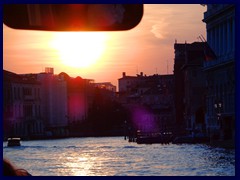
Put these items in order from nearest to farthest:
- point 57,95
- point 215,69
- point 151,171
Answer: point 151,171, point 215,69, point 57,95

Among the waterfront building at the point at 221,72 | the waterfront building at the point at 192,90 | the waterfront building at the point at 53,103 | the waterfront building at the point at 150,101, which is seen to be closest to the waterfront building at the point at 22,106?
the waterfront building at the point at 53,103

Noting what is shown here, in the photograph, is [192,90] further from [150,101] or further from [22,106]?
[150,101]

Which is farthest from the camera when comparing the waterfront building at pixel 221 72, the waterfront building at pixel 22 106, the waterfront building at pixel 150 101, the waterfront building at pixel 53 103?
the waterfront building at pixel 150 101

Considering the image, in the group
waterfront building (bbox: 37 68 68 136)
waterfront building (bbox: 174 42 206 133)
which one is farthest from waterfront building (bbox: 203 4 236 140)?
waterfront building (bbox: 37 68 68 136)

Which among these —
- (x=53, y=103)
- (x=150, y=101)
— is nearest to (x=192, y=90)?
(x=53, y=103)

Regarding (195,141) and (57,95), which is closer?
(195,141)

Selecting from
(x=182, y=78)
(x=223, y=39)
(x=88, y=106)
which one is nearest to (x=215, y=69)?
(x=223, y=39)

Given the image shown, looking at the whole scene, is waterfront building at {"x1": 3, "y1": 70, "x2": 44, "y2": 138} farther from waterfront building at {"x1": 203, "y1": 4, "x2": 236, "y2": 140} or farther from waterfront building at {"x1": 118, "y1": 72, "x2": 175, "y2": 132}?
waterfront building at {"x1": 203, "y1": 4, "x2": 236, "y2": 140}

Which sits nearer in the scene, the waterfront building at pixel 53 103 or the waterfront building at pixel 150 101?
the waterfront building at pixel 53 103

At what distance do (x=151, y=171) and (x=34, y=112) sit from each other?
25796 mm

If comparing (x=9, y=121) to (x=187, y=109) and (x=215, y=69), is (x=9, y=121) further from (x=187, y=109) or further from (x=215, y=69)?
(x=215, y=69)

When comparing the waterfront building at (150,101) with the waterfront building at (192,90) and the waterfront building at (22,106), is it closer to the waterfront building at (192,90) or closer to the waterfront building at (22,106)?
the waterfront building at (22,106)

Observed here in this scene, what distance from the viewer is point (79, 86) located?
A: 1775 inches

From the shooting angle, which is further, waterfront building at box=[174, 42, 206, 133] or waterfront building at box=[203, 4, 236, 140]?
waterfront building at box=[174, 42, 206, 133]
